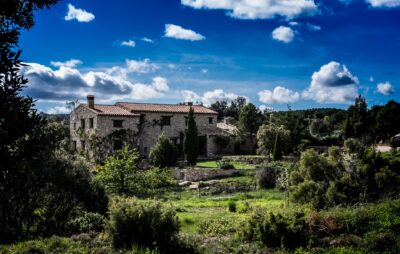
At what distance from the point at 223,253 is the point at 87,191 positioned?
24.8 feet

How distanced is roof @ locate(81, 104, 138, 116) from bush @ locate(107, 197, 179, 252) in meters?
31.4

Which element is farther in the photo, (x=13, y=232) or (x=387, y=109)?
(x=387, y=109)

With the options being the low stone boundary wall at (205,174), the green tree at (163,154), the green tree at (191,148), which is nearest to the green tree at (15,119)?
the low stone boundary wall at (205,174)

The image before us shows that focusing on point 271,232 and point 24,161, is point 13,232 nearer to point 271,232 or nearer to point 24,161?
point 24,161

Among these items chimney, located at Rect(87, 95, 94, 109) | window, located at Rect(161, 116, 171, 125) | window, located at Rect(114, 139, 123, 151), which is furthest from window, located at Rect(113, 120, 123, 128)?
window, located at Rect(161, 116, 171, 125)

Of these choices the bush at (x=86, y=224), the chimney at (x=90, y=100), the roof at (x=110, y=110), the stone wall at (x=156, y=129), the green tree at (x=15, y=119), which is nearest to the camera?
the green tree at (x=15, y=119)

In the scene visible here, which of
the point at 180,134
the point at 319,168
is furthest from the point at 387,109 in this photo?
the point at 319,168

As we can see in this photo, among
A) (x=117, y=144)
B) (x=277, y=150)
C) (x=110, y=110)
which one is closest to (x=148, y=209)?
(x=277, y=150)

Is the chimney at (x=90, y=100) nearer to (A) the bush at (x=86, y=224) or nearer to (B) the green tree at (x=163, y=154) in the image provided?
(B) the green tree at (x=163, y=154)

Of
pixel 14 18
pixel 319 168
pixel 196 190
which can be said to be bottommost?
pixel 196 190

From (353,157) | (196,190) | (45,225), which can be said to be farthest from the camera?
(196,190)

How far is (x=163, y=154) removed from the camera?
36.2 meters

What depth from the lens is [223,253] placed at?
34.2ft

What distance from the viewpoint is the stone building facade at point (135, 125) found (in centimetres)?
4162
